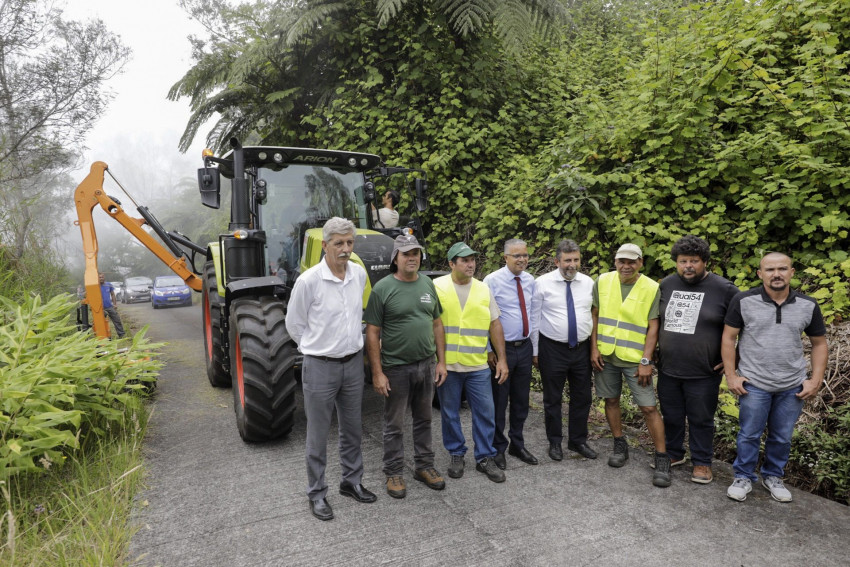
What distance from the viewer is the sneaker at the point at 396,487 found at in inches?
142

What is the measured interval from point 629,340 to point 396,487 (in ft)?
6.84

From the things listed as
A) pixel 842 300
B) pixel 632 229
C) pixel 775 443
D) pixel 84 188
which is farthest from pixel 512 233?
pixel 84 188

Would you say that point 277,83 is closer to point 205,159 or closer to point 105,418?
point 205,159

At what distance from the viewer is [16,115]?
1134 cm

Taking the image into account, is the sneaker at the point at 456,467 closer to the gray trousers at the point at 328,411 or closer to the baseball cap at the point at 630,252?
the gray trousers at the point at 328,411

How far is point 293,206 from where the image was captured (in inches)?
217

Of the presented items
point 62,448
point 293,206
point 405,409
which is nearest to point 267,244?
point 293,206

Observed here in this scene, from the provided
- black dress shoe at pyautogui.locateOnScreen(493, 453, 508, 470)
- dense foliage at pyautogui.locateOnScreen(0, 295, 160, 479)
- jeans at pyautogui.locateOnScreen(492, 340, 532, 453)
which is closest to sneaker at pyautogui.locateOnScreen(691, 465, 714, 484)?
jeans at pyautogui.locateOnScreen(492, 340, 532, 453)

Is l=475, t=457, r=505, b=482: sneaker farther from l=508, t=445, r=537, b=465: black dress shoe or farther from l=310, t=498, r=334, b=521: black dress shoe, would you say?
l=310, t=498, r=334, b=521: black dress shoe

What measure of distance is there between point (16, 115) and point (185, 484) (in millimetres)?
11740

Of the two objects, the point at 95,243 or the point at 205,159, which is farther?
the point at 95,243

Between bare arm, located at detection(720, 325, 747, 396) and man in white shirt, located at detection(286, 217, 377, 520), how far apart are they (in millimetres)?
2569

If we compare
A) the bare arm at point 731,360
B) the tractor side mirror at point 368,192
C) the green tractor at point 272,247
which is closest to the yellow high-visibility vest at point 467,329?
the green tractor at point 272,247

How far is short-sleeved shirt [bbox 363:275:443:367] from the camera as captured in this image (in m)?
3.62
